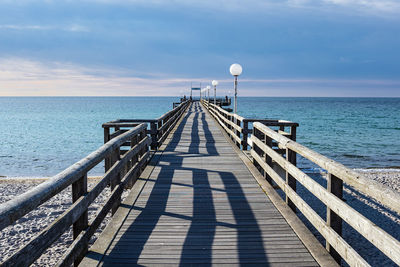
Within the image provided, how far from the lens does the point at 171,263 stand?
3215mm

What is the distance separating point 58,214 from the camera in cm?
820

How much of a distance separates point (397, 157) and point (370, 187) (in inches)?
879

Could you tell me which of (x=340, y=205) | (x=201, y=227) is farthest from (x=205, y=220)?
(x=340, y=205)

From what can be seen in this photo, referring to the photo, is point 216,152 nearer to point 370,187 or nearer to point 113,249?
point 113,249

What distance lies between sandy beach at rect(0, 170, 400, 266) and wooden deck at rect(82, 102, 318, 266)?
211cm

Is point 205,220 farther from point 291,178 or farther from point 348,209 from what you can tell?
point 348,209

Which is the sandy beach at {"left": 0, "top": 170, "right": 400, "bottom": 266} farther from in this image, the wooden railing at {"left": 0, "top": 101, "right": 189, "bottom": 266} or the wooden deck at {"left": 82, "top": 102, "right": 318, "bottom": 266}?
the wooden railing at {"left": 0, "top": 101, "right": 189, "bottom": 266}

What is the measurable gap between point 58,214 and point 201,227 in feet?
17.8

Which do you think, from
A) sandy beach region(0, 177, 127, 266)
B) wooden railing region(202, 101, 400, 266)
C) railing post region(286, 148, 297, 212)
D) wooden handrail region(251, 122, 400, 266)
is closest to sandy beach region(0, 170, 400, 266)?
sandy beach region(0, 177, 127, 266)

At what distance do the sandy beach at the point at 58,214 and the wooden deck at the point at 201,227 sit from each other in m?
2.11

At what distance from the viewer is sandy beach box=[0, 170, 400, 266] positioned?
605cm

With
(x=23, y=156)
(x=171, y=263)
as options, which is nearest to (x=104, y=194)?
(x=171, y=263)

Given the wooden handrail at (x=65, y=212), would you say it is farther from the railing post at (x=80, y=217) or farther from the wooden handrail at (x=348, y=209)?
the wooden handrail at (x=348, y=209)

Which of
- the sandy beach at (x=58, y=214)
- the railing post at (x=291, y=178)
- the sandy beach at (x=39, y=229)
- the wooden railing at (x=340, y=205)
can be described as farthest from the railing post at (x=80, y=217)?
the railing post at (x=291, y=178)
